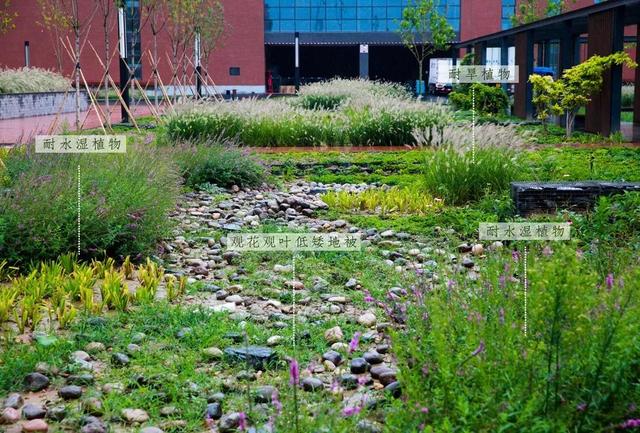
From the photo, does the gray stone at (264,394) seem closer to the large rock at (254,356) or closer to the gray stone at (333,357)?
the large rock at (254,356)

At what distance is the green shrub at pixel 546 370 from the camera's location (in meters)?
3.20

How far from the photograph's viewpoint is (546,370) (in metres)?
3.43

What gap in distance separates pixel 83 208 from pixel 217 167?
4.53 m

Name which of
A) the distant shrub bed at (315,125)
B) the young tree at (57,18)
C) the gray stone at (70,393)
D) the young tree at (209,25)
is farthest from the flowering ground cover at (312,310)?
the young tree at (209,25)

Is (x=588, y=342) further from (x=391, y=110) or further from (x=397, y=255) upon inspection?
(x=391, y=110)

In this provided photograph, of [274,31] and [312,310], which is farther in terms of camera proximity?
[274,31]

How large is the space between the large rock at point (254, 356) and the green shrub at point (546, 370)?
138cm

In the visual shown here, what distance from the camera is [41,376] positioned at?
4539 millimetres

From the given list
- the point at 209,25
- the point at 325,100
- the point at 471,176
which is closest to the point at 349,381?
the point at 471,176

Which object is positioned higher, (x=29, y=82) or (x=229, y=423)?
(x=29, y=82)

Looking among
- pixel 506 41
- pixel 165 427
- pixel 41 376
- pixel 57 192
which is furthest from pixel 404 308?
pixel 506 41

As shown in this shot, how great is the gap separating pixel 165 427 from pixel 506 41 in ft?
92.2

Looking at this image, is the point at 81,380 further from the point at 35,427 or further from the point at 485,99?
the point at 485,99

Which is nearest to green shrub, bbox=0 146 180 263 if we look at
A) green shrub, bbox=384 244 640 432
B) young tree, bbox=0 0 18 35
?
green shrub, bbox=384 244 640 432
